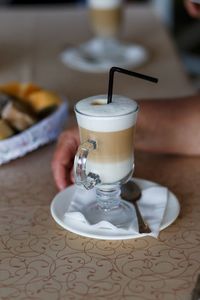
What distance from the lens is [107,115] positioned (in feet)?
2.41

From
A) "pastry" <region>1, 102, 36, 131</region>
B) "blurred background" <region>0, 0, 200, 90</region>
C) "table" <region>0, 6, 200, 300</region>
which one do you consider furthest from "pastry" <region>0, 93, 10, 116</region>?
"blurred background" <region>0, 0, 200, 90</region>

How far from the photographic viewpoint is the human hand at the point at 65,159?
3.04ft

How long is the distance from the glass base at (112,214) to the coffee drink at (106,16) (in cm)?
94

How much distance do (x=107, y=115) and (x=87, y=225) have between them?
0.17 meters

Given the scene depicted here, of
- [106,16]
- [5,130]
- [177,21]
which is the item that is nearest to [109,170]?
[5,130]

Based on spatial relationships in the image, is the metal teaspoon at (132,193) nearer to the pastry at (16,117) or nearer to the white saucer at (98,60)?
the pastry at (16,117)

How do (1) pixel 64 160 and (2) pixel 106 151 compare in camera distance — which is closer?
(2) pixel 106 151

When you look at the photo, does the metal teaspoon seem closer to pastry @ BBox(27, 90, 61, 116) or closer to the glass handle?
the glass handle

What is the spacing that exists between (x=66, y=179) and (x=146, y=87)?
0.52 meters

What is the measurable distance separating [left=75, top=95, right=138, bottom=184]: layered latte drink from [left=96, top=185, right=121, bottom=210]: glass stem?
0.9 inches

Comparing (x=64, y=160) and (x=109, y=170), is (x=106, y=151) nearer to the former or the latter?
(x=109, y=170)

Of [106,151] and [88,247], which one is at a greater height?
[106,151]

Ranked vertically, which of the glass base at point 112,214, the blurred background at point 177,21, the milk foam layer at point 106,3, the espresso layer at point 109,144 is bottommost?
the blurred background at point 177,21

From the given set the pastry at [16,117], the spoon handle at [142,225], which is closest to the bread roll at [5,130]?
the pastry at [16,117]
